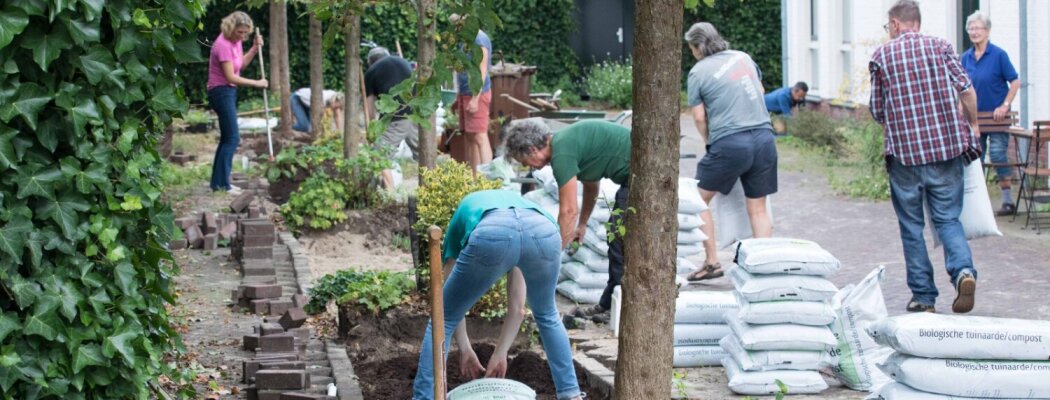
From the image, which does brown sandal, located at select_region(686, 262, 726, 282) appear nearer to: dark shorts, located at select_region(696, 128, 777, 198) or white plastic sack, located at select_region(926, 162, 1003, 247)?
dark shorts, located at select_region(696, 128, 777, 198)

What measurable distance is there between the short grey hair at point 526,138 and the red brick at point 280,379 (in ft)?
5.63

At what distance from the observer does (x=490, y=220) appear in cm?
551

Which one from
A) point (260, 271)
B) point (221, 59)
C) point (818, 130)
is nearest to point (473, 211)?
point (260, 271)

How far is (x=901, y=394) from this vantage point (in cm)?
564

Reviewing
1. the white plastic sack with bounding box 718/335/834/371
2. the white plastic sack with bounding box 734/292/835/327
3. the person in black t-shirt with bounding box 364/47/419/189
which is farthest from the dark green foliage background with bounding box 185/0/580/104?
the white plastic sack with bounding box 718/335/834/371

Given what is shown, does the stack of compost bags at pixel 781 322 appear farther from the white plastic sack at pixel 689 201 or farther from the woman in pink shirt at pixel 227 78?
the woman in pink shirt at pixel 227 78

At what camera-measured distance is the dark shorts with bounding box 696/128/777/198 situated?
8.97 m

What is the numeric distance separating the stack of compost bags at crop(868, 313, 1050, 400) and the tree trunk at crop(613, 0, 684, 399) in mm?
1422

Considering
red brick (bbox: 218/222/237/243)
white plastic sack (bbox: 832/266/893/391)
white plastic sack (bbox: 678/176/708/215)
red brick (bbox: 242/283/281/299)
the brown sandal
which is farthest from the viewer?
red brick (bbox: 218/222/237/243)

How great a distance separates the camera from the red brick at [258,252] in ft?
32.1

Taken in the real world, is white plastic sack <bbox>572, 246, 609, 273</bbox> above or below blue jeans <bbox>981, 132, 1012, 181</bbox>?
below

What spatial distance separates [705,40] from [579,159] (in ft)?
6.70

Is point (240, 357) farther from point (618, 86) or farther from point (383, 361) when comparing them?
point (618, 86)

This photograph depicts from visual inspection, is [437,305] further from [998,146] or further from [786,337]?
[998,146]
